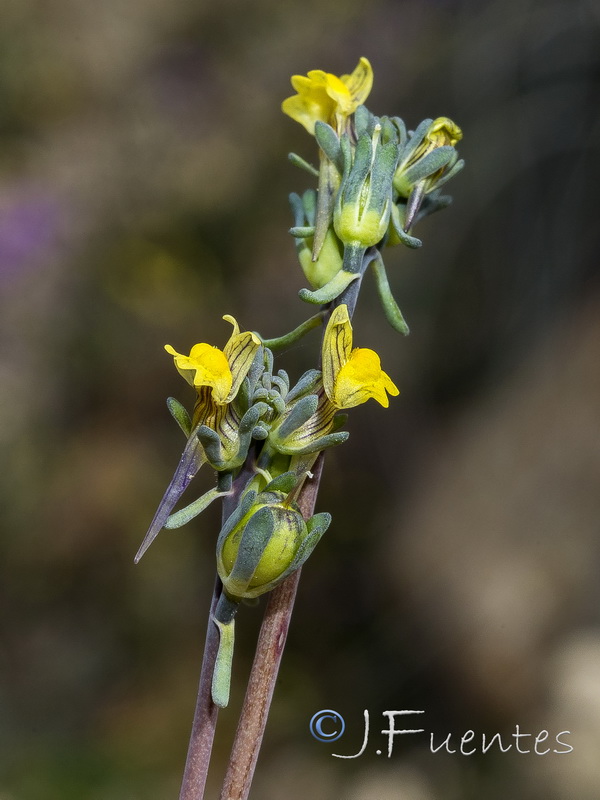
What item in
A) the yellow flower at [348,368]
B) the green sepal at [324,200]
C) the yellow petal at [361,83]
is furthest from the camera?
the yellow petal at [361,83]

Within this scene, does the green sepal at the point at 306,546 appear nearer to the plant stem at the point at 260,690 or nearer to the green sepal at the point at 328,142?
the plant stem at the point at 260,690

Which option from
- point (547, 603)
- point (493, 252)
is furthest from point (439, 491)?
point (493, 252)

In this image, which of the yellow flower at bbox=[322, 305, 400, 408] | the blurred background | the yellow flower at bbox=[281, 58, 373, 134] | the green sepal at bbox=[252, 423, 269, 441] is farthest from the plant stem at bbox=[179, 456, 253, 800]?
the blurred background

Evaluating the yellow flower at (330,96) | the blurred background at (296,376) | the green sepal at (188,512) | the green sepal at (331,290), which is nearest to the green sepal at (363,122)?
the yellow flower at (330,96)

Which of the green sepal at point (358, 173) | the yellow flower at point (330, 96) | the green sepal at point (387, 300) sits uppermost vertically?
the yellow flower at point (330, 96)

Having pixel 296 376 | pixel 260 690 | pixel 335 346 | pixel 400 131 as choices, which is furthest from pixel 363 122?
pixel 296 376

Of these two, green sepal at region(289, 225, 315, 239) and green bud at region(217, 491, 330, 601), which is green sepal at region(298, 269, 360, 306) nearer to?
green sepal at region(289, 225, 315, 239)
